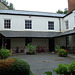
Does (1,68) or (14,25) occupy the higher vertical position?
(14,25)

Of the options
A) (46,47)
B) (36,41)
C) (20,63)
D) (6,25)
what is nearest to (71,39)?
(46,47)

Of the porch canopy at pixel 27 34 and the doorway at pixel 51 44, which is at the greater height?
the porch canopy at pixel 27 34

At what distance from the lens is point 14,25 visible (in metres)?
17.1

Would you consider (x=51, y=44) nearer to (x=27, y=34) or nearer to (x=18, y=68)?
(x=27, y=34)

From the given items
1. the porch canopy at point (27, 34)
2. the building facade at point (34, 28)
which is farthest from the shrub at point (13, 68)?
the building facade at point (34, 28)

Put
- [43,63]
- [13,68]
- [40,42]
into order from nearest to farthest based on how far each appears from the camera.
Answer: [13,68], [43,63], [40,42]

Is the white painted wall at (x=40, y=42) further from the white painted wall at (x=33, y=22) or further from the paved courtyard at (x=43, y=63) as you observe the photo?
the paved courtyard at (x=43, y=63)

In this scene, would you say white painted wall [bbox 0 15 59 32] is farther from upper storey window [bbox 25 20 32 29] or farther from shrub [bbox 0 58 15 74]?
shrub [bbox 0 58 15 74]

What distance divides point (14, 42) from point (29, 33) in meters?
2.79

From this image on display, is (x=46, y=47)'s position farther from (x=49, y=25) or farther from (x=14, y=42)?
(x=14, y=42)

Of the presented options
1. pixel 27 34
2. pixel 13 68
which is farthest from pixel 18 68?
pixel 27 34

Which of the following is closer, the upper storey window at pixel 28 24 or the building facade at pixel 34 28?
the building facade at pixel 34 28

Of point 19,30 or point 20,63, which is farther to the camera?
point 19,30

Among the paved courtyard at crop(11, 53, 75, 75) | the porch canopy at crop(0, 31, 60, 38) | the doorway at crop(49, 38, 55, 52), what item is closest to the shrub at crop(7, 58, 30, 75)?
the paved courtyard at crop(11, 53, 75, 75)
